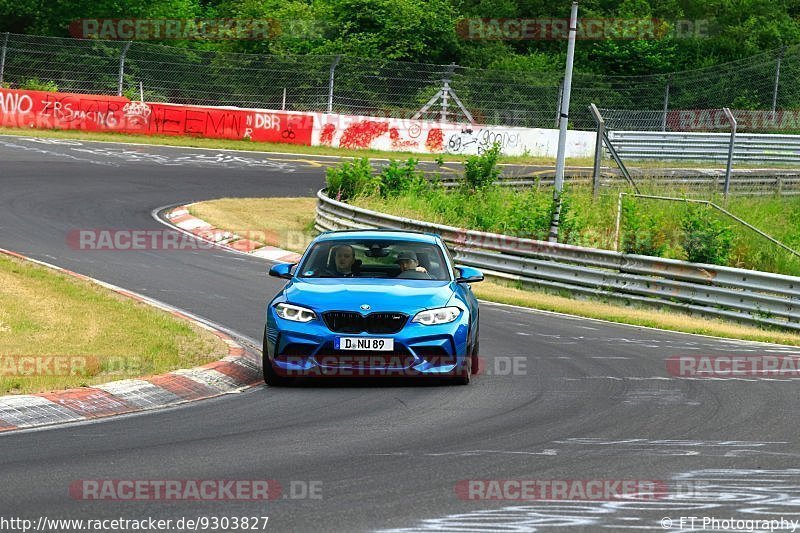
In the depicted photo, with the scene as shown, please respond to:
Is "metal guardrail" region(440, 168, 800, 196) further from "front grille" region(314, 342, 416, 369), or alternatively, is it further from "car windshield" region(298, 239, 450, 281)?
"front grille" region(314, 342, 416, 369)

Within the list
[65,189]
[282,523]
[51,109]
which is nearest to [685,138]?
[65,189]

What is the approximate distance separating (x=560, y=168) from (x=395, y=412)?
13.6 m

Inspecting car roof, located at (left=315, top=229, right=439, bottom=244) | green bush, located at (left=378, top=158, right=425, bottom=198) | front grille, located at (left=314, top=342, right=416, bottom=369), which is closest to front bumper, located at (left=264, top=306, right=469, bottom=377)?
front grille, located at (left=314, top=342, right=416, bottom=369)

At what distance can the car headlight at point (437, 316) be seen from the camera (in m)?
11.1

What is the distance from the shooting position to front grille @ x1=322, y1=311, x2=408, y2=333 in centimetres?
1101

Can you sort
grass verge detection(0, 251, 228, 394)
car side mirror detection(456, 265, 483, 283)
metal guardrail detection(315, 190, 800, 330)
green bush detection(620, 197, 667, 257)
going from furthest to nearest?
green bush detection(620, 197, 667, 257), metal guardrail detection(315, 190, 800, 330), car side mirror detection(456, 265, 483, 283), grass verge detection(0, 251, 228, 394)

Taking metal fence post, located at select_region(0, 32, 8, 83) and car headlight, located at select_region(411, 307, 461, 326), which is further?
metal fence post, located at select_region(0, 32, 8, 83)

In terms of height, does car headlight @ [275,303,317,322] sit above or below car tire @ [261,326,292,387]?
above

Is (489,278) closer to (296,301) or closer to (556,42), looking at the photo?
(296,301)

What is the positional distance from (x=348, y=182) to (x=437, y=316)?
1628 cm

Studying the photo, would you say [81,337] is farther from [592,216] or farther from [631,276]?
[592,216]

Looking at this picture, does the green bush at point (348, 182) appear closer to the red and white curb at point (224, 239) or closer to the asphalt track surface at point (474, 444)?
the red and white curb at point (224, 239)

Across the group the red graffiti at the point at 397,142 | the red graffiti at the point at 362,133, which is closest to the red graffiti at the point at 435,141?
the red graffiti at the point at 397,142

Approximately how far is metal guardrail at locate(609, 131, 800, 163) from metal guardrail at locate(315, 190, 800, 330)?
666 cm
